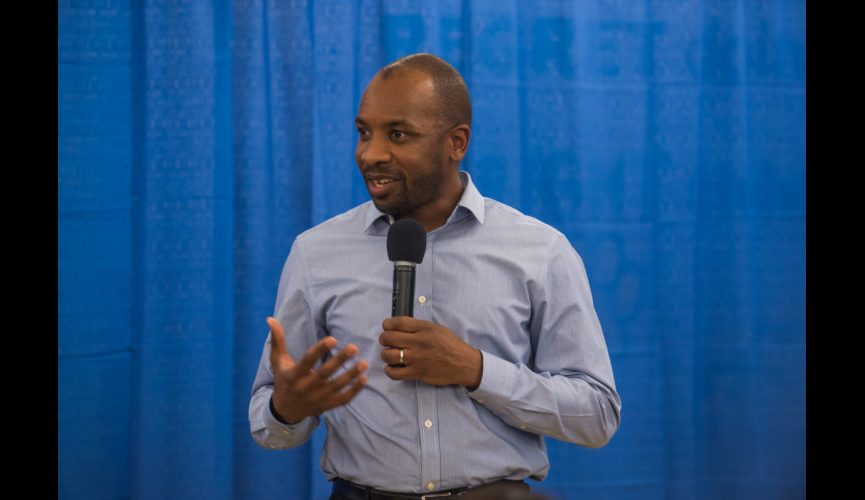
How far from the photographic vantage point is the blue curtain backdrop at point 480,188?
8.81ft

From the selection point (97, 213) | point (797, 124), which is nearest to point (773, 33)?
point (797, 124)

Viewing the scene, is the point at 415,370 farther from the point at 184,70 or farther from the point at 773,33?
the point at 773,33

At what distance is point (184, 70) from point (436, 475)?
1.66m

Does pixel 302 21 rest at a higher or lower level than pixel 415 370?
higher

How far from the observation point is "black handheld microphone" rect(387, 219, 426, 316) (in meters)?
1.50

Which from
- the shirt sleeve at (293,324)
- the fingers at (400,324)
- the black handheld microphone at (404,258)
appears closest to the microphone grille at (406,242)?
the black handheld microphone at (404,258)

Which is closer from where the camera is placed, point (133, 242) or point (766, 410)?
point (133, 242)

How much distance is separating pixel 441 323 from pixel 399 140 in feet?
1.27

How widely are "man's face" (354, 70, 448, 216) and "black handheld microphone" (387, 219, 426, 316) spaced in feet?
0.66

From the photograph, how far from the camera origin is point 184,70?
8.84 feet

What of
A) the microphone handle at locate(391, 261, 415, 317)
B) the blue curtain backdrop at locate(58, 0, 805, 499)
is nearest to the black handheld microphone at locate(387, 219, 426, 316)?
the microphone handle at locate(391, 261, 415, 317)

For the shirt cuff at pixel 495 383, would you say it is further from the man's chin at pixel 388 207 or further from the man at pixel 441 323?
the man's chin at pixel 388 207

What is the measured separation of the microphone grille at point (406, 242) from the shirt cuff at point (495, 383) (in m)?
0.25

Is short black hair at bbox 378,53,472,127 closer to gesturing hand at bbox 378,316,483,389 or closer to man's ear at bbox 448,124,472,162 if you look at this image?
man's ear at bbox 448,124,472,162
